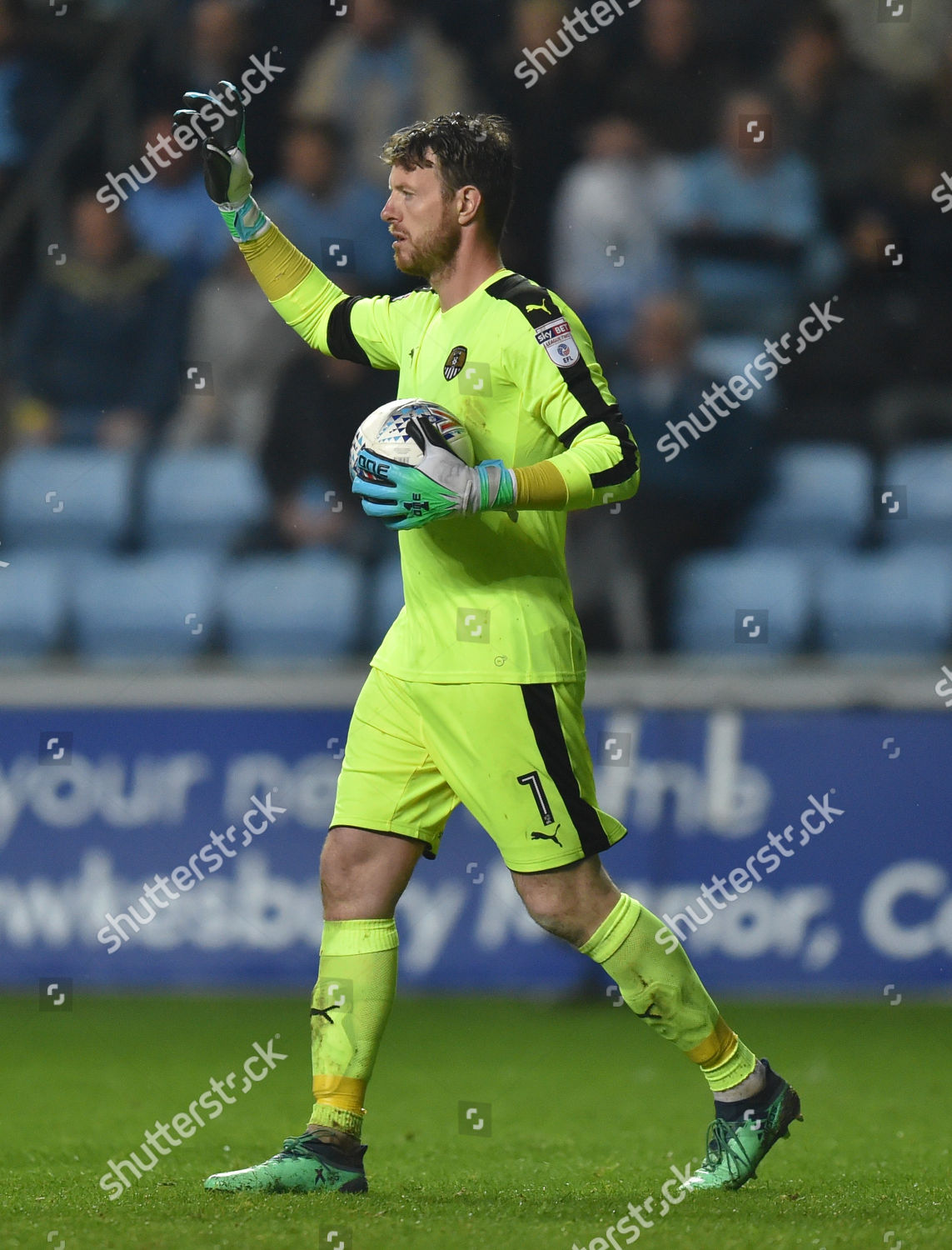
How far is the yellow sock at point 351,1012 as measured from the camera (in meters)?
3.68

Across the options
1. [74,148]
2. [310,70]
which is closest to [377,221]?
[310,70]

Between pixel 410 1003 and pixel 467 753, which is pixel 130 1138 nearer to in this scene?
pixel 467 753

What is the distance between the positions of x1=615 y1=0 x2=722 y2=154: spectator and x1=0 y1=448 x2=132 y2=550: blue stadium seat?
9.02 ft

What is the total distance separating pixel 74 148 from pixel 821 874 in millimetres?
4525

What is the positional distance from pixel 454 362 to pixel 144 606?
388cm

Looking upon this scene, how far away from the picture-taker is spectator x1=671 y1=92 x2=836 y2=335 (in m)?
7.80

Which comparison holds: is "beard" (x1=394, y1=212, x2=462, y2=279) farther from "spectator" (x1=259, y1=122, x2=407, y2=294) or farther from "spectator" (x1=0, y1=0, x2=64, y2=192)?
"spectator" (x1=0, y1=0, x2=64, y2=192)

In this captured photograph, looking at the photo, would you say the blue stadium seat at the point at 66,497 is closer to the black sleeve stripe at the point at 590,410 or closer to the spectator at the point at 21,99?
the spectator at the point at 21,99

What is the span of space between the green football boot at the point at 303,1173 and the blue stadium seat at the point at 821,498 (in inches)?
171

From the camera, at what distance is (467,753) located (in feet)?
12.0

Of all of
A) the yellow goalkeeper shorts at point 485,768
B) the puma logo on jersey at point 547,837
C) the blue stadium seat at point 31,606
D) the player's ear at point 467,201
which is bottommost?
the puma logo on jersey at point 547,837

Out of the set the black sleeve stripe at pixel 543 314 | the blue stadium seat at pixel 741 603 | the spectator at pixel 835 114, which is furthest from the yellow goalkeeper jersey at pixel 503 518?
the spectator at pixel 835 114

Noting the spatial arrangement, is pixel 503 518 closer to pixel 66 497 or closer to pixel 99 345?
pixel 66 497

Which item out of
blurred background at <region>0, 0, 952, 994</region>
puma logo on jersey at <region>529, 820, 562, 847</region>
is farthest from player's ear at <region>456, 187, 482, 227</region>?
blurred background at <region>0, 0, 952, 994</region>
